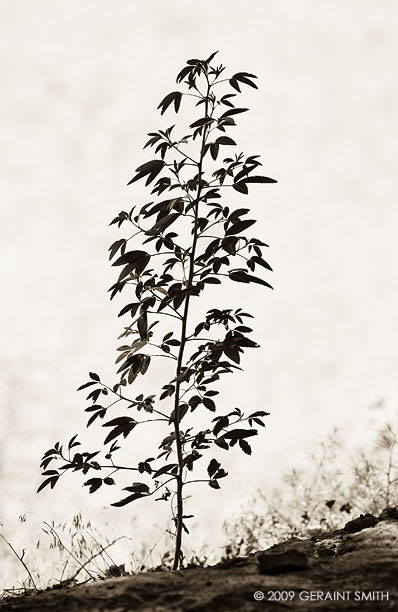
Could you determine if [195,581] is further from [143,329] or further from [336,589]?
[143,329]

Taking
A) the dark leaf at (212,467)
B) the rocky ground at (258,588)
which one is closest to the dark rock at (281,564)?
the rocky ground at (258,588)

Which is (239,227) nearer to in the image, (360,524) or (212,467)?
(212,467)

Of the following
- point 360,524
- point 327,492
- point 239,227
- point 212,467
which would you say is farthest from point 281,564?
point 327,492

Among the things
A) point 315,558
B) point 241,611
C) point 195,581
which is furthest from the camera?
point 315,558

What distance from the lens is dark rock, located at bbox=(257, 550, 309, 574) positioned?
214cm

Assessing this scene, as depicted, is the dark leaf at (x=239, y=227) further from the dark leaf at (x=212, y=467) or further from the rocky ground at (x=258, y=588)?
the rocky ground at (x=258, y=588)

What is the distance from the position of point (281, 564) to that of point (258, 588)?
0.19 m

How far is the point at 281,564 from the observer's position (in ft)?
7.06

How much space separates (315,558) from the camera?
7.62ft

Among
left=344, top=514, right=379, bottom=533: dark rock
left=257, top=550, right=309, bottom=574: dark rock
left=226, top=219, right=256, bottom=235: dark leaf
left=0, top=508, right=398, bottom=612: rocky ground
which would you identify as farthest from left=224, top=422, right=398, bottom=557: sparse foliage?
left=226, top=219, right=256, bottom=235: dark leaf

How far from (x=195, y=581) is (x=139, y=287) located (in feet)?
3.53

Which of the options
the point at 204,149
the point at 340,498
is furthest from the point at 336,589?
the point at 340,498

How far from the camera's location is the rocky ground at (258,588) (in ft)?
6.12

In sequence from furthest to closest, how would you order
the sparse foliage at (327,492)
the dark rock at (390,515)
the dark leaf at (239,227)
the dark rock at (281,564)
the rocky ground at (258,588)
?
1. the sparse foliage at (327,492)
2. the dark rock at (390,515)
3. the dark leaf at (239,227)
4. the dark rock at (281,564)
5. the rocky ground at (258,588)
